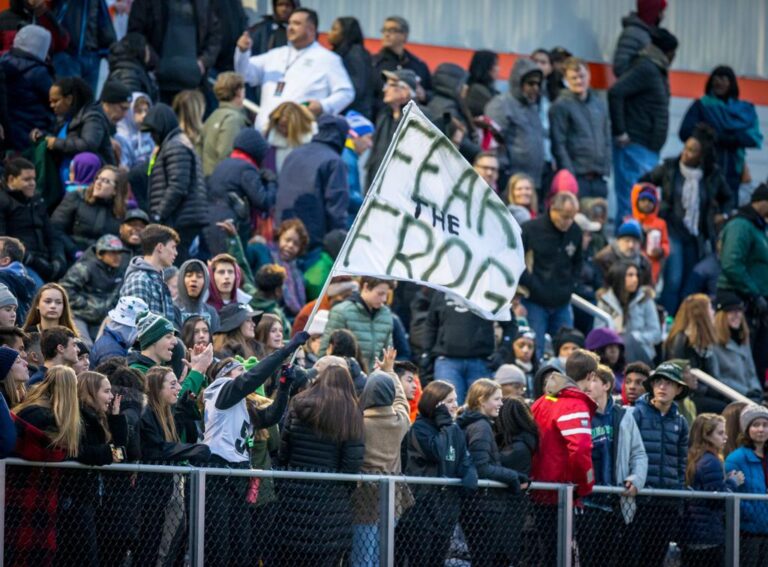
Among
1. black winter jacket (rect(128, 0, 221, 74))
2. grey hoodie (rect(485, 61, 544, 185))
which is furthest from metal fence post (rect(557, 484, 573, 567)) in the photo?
grey hoodie (rect(485, 61, 544, 185))

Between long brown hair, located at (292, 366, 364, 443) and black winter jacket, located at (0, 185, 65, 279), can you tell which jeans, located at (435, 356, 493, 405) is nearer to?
black winter jacket, located at (0, 185, 65, 279)

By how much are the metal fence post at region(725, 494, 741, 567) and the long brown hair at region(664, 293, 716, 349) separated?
4.20 m

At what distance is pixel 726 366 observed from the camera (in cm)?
1775

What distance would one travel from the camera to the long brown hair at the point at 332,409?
1186cm

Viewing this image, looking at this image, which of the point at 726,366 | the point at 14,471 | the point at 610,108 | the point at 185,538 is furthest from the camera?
the point at 610,108

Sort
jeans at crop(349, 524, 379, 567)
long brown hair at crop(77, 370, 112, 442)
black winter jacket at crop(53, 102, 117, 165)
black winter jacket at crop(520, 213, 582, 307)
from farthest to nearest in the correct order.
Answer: black winter jacket at crop(520, 213, 582, 307), black winter jacket at crop(53, 102, 117, 165), jeans at crop(349, 524, 379, 567), long brown hair at crop(77, 370, 112, 442)

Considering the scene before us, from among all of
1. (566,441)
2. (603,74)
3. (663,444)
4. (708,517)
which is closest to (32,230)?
(566,441)

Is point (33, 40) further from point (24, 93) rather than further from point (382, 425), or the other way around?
point (382, 425)

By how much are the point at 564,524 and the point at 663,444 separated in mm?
1384

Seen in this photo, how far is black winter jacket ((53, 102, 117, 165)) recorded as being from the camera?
53.6 ft

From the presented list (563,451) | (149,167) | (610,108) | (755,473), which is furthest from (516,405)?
(610,108)

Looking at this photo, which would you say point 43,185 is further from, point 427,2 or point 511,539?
point 427,2

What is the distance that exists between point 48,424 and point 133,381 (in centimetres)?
93

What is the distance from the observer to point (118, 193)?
15.5m
